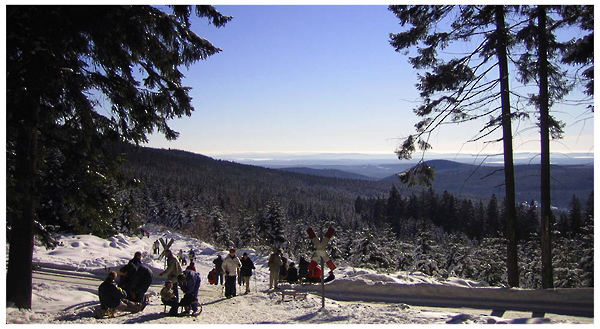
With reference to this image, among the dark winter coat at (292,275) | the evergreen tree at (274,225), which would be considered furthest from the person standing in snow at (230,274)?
the evergreen tree at (274,225)

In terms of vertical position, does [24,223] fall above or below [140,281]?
above

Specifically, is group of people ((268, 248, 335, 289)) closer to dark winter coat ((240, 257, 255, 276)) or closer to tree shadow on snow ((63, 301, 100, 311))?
dark winter coat ((240, 257, 255, 276))

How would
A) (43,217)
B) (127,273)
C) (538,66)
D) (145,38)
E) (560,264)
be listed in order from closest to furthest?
1. (145,38)
2. (127,273)
3. (538,66)
4. (43,217)
5. (560,264)

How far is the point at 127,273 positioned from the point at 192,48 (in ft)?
17.6

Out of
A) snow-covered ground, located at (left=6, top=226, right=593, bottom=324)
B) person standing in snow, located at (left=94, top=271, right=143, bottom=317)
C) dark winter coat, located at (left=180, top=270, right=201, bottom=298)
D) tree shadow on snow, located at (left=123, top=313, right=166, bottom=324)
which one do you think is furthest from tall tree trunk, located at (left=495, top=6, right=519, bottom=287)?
person standing in snow, located at (left=94, top=271, right=143, bottom=317)

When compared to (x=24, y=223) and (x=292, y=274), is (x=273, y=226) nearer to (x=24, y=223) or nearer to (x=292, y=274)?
(x=292, y=274)

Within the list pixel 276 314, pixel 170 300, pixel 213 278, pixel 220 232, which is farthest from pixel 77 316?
pixel 220 232

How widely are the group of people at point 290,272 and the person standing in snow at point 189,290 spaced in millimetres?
Answer: 4233

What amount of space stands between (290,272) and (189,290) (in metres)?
5.39

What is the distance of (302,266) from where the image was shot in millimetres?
15930

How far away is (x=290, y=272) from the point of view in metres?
14.3

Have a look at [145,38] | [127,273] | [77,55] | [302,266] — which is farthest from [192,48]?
[302,266]

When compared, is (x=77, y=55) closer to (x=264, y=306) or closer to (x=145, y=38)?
(x=145, y=38)

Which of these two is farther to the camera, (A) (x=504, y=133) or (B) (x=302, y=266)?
(B) (x=302, y=266)
